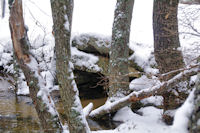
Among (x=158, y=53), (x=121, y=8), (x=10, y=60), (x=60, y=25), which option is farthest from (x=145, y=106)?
(x=10, y=60)

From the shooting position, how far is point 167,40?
476 centimetres

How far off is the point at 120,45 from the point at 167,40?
1368mm

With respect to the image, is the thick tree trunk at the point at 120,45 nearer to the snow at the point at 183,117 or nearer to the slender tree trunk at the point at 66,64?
the slender tree trunk at the point at 66,64

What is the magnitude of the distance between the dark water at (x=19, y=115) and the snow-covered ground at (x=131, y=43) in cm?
57

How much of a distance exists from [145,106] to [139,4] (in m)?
13.8

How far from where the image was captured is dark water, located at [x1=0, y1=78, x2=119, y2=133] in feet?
16.4

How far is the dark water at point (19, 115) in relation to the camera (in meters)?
5.01

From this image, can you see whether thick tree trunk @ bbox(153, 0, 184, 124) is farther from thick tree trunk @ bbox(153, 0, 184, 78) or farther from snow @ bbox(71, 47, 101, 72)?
snow @ bbox(71, 47, 101, 72)

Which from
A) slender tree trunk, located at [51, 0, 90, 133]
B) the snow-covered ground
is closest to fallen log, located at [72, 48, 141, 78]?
the snow-covered ground

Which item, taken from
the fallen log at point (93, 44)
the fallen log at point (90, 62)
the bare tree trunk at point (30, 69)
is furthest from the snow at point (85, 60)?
the bare tree trunk at point (30, 69)

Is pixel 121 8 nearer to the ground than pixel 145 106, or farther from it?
farther from it

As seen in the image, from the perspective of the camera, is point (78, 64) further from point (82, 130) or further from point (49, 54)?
point (82, 130)

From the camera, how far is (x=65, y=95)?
3459 millimetres

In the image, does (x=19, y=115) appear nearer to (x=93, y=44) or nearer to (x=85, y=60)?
(x=85, y=60)
